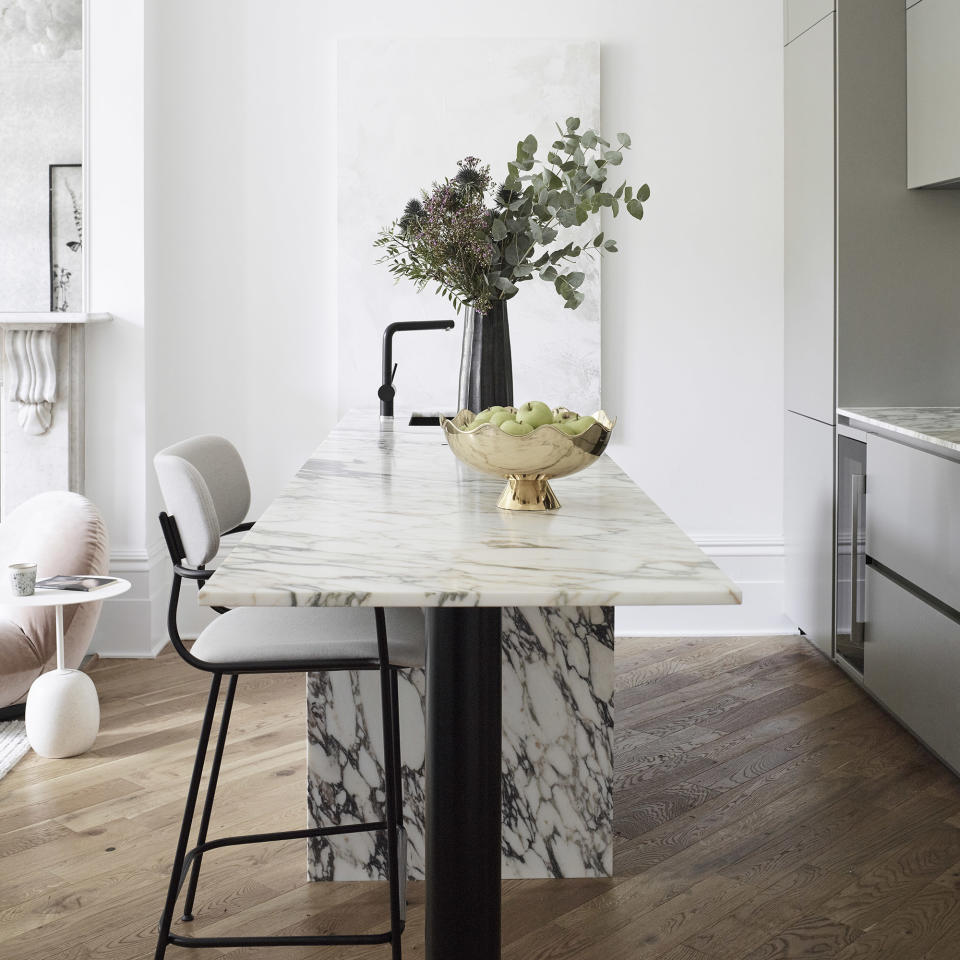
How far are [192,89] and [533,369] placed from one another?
166 centimetres

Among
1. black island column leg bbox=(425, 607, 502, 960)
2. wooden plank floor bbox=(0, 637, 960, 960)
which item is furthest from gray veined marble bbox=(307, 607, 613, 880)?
black island column leg bbox=(425, 607, 502, 960)

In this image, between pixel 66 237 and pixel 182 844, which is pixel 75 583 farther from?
pixel 66 237

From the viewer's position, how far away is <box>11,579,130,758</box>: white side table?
3018 mm

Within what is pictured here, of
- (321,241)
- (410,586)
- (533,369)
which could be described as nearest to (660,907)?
(410,586)

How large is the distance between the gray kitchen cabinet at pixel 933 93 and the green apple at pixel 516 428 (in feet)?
7.05

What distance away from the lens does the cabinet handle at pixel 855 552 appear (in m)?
3.53

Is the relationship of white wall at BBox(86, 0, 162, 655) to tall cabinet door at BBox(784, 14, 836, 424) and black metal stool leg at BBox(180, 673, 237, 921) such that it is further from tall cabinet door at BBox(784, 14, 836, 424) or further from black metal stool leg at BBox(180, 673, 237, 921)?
tall cabinet door at BBox(784, 14, 836, 424)

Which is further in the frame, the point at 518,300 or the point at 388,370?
the point at 518,300

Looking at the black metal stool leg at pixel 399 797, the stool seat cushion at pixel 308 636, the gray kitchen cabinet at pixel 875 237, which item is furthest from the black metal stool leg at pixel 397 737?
the gray kitchen cabinet at pixel 875 237

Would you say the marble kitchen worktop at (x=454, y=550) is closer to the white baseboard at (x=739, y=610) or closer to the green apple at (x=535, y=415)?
the green apple at (x=535, y=415)

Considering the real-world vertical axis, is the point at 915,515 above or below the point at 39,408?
below

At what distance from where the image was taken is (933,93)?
3404mm

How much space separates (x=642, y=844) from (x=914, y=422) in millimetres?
1527

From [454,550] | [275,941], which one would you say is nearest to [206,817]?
[275,941]
